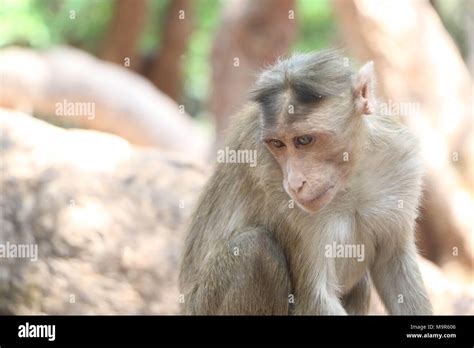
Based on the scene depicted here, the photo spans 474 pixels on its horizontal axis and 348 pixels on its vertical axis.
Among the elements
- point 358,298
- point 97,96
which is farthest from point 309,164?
point 97,96

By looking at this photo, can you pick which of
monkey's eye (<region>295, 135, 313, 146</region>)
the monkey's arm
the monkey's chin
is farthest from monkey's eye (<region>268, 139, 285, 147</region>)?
the monkey's arm

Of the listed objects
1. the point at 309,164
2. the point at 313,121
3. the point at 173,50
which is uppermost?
the point at 173,50

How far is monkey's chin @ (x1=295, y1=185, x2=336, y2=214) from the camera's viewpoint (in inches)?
245

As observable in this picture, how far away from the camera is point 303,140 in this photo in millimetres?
6238

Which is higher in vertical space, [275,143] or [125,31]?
[125,31]

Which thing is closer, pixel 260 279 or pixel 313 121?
pixel 313 121

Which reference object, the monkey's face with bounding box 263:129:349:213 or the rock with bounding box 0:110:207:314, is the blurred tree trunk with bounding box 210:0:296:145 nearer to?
the rock with bounding box 0:110:207:314

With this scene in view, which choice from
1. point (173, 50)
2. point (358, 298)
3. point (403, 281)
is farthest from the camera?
point (173, 50)

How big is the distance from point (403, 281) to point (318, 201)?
4.67 feet

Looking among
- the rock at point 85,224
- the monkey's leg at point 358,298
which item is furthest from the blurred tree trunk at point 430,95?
the monkey's leg at point 358,298

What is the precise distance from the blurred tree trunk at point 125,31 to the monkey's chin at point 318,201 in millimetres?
17629

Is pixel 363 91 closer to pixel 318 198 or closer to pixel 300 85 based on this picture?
pixel 300 85
